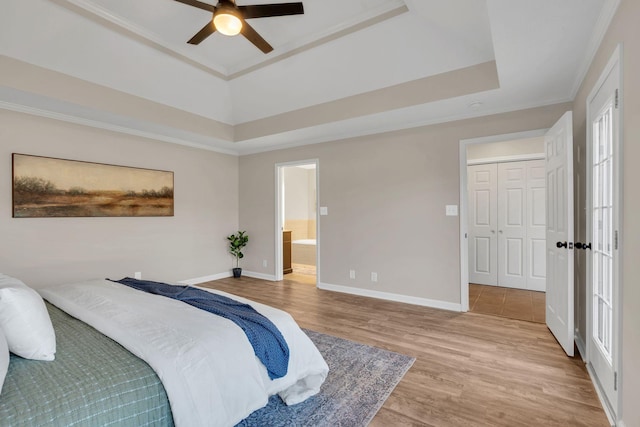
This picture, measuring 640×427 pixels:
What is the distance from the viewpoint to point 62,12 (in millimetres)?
2867

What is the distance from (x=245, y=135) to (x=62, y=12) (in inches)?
100

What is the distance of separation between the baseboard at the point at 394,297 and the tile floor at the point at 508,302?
0.30m

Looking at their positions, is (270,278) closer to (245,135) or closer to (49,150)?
(245,135)

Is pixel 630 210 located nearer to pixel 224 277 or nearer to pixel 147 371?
pixel 147 371

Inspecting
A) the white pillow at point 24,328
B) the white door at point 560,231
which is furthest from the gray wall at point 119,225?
the white door at point 560,231

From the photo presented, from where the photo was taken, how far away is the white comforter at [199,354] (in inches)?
52.9

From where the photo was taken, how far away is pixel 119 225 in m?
4.31

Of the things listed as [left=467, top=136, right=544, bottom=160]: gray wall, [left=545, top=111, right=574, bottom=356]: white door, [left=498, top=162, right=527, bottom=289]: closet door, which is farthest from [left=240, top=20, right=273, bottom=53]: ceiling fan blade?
[left=498, top=162, right=527, bottom=289]: closet door

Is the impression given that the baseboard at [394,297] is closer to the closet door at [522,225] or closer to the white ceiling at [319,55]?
the closet door at [522,225]

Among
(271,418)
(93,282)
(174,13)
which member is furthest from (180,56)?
(271,418)

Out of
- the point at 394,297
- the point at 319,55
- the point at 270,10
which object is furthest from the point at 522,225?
the point at 270,10

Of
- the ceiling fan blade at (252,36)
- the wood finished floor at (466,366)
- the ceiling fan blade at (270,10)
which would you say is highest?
the ceiling fan blade at (270,10)

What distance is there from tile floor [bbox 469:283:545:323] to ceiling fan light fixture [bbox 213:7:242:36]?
4010 millimetres

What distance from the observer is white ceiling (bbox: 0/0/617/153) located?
2.39 metres
